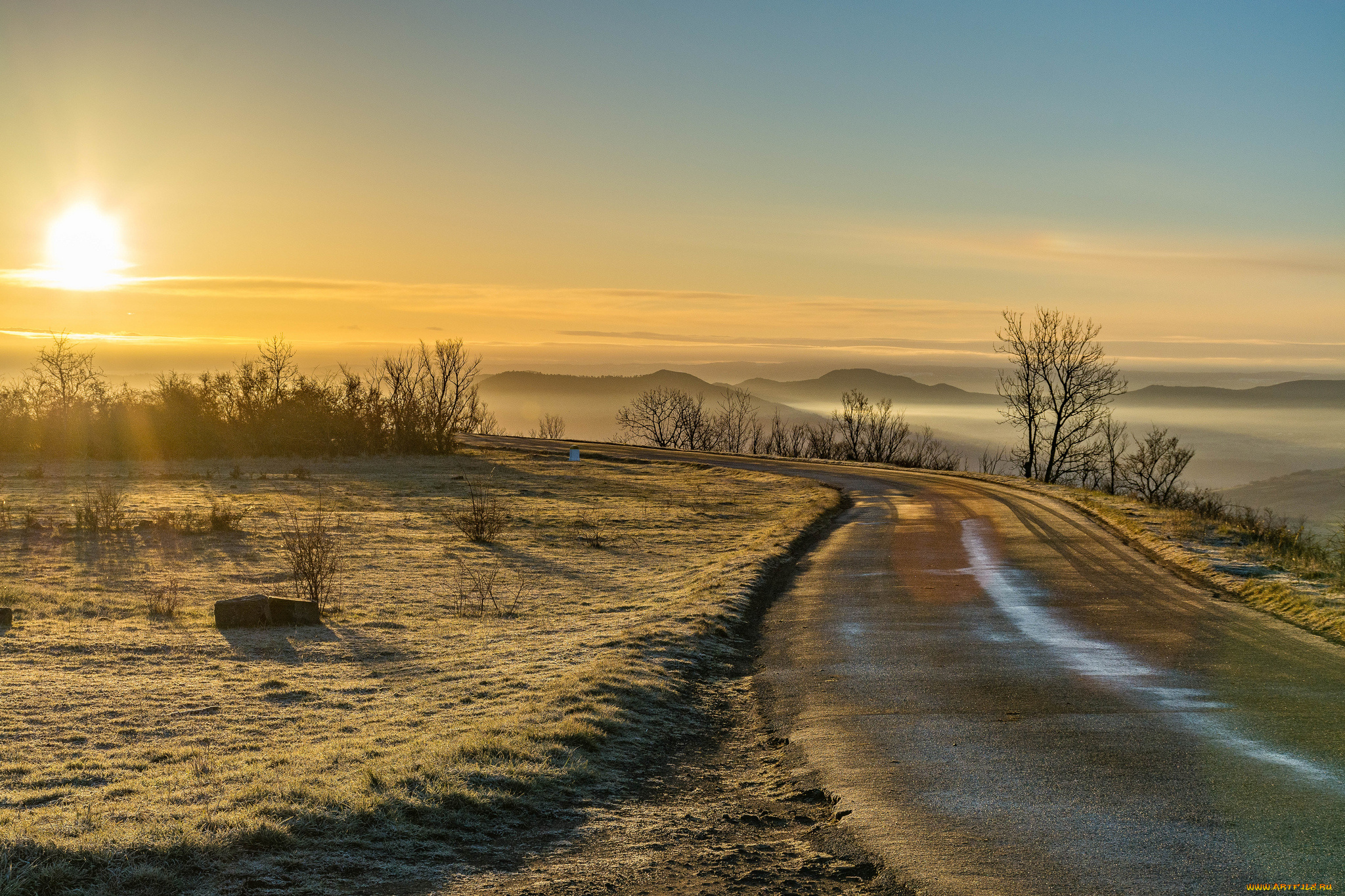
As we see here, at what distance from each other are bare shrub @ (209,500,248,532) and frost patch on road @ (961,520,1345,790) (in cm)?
1644

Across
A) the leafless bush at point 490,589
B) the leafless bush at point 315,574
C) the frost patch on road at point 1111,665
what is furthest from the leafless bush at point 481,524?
the frost patch on road at point 1111,665

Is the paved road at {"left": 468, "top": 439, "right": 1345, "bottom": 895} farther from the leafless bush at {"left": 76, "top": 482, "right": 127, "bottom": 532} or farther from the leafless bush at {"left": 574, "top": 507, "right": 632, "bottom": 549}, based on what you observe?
the leafless bush at {"left": 76, "top": 482, "right": 127, "bottom": 532}

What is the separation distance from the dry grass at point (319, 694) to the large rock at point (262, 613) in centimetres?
26

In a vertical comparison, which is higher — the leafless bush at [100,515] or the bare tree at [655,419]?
the bare tree at [655,419]

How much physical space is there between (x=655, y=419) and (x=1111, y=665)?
83.2m

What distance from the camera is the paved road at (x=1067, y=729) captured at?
18.0 ft

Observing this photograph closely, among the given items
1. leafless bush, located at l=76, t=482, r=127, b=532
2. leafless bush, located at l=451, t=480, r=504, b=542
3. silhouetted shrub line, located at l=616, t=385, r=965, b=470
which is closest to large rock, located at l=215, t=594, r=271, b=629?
leafless bush, located at l=451, t=480, r=504, b=542

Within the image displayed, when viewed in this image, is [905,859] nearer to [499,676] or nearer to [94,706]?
[499,676]

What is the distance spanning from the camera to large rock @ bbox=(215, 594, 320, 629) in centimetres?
1335

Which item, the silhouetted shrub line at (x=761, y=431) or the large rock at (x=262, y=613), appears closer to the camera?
the large rock at (x=262, y=613)

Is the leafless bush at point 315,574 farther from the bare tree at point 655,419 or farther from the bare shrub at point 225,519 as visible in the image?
the bare tree at point 655,419

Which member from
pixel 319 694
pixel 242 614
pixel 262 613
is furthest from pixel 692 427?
pixel 319 694

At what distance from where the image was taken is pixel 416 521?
26188 mm

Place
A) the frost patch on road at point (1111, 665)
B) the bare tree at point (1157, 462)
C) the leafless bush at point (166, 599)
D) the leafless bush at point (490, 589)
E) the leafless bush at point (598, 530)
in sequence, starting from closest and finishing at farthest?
the frost patch on road at point (1111, 665)
the leafless bush at point (166, 599)
the leafless bush at point (490, 589)
the leafless bush at point (598, 530)
the bare tree at point (1157, 462)
